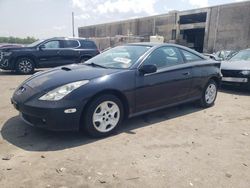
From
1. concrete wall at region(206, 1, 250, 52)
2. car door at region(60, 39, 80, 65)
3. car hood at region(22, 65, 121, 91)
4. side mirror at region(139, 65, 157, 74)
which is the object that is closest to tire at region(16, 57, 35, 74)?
car door at region(60, 39, 80, 65)

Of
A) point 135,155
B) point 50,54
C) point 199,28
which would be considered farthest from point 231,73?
point 199,28

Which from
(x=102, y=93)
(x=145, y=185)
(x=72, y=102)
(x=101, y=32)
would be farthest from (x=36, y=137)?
(x=101, y=32)

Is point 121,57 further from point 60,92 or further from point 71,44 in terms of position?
point 71,44

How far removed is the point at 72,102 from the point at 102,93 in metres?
0.52

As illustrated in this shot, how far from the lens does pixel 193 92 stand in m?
5.74

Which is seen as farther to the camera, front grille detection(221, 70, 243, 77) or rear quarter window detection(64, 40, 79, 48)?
rear quarter window detection(64, 40, 79, 48)

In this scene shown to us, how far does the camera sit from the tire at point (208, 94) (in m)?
6.11

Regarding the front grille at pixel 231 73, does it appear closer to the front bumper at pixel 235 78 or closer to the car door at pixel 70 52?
the front bumper at pixel 235 78

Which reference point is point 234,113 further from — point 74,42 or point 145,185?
point 74,42

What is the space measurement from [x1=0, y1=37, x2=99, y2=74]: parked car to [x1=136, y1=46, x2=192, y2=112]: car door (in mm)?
7633

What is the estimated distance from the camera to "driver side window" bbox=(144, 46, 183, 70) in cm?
491

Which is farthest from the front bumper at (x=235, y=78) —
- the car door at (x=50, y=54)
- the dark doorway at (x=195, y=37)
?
the dark doorway at (x=195, y=37)

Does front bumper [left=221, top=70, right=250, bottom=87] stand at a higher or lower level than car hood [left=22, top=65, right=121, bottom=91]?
lower

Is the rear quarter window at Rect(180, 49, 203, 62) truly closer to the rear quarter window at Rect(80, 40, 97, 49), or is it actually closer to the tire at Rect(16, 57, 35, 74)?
the rear quarter window at Rect(80, 40, 97, 49)
